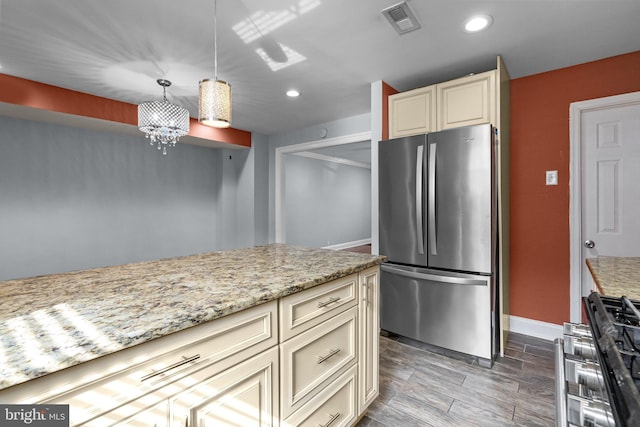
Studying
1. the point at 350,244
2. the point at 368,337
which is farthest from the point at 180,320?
the point at 350,244

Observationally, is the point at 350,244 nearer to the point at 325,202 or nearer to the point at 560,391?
the point at 325,202

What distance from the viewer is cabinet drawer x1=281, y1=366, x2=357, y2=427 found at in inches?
49.5

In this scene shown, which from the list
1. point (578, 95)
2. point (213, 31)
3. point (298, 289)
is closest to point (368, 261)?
point (298, 289)

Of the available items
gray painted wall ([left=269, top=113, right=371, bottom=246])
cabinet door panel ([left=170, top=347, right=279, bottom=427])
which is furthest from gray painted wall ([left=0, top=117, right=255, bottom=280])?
cabinet door panel ([left=170, top=347, right=279, bottom=427])

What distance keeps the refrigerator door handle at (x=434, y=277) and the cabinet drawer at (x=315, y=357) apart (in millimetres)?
1150

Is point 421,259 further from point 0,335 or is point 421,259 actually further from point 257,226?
point 257,226

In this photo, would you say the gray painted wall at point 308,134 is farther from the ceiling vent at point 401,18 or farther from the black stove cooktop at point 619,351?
the black stove cooktop at point 619,351

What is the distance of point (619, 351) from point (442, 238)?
1808 millimetres

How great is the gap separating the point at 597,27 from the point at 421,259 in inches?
80.4

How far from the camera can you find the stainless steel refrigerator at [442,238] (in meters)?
2.24

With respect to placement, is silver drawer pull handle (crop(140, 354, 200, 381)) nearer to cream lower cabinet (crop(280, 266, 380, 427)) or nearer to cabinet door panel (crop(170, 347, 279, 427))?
cabinet door panel (crop(170, 347, 279, 427))

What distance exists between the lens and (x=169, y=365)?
82 centimetres

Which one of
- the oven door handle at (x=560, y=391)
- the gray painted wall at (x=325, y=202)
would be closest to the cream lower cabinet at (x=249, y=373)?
the oven door handle at (x=560, y=391)

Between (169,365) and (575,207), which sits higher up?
(575,207)
